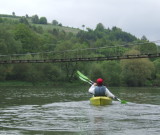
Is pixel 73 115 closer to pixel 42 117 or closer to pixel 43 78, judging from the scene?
pixel 42 117

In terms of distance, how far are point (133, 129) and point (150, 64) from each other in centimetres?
7658

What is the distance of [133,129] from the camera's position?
51.2 feet

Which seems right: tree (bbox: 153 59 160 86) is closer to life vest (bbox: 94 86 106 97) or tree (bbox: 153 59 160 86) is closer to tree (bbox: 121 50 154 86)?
tree (bbox: 121 50 154 86)

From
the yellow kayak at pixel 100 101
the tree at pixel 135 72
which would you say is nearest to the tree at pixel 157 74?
the tree at pixel 135 72

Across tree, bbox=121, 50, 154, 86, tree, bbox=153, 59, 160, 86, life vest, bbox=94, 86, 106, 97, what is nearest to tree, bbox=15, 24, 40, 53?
tree, bbox=121, 50, 154, 86

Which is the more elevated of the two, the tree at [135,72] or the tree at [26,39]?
the tree at [26,39]

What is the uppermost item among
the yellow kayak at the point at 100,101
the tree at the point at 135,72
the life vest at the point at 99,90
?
the tree at the point at 135,72

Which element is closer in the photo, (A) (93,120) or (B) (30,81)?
(A) (93,120)

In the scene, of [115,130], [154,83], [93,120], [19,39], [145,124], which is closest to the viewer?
[115,130]

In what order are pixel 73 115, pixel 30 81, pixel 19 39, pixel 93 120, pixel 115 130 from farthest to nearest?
pixel 19 39, pixel 30 81, pixel 73 115, pixel 93 120, pixel 115 130

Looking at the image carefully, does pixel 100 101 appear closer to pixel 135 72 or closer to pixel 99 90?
pixel 99 90

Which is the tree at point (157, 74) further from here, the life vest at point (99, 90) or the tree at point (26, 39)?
the life vest at point (99, 90)

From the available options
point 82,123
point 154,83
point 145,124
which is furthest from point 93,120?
point 154,83

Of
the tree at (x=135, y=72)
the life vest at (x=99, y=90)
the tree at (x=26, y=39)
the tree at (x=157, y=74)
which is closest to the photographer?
the life vest at (x=99, y=90)
